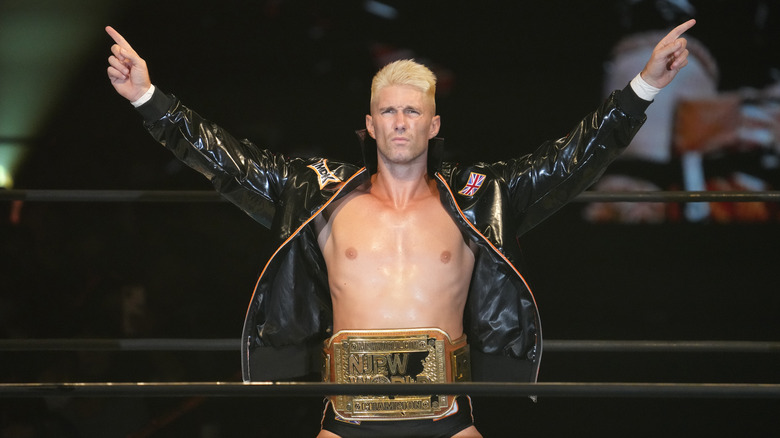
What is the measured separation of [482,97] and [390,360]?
1.42m

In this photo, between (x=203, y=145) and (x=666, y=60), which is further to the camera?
(x=203, y=145)

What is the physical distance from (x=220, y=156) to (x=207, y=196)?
12 cm

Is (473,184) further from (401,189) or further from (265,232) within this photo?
(265,232)

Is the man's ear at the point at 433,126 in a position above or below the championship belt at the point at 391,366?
above

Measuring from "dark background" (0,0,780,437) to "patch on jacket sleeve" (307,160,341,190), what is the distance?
106 cm

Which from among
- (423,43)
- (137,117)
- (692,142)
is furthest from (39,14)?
(692,142)

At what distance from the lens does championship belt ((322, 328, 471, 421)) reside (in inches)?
65.1

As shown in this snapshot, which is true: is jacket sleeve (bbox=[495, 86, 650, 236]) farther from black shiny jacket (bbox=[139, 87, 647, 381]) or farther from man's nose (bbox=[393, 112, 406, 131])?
man's nose (bbox=[393, 112, 406, 131])

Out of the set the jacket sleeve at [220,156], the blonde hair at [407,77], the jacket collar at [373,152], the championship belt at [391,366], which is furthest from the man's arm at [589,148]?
the jacket sleeve at [220,156]

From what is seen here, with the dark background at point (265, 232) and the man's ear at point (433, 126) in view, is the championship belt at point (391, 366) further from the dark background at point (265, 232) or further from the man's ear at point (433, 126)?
the dark background at point (265, 232)

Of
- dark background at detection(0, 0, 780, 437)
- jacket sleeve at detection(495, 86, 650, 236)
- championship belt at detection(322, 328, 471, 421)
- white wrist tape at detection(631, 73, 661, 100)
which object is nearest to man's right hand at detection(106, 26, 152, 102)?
championship belt at detection(322, 328, 471, 421)

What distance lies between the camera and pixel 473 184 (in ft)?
5.81

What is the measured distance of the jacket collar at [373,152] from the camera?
183 cm

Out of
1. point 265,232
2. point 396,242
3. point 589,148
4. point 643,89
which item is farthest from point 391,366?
point 265,232
